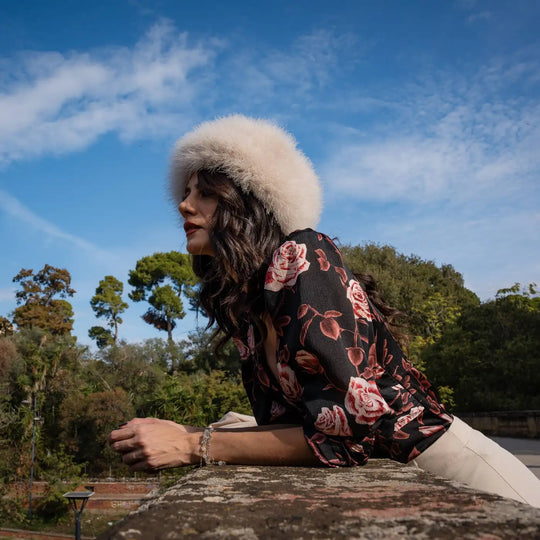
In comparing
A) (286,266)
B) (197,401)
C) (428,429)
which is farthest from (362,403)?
(197,401)

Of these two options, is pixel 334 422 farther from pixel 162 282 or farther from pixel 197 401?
pixel 162 282

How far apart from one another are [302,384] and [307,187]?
89 centimetres

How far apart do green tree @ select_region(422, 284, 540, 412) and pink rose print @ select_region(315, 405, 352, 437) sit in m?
18.1

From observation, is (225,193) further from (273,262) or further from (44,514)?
(44,514)

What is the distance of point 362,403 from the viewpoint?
1504 mm

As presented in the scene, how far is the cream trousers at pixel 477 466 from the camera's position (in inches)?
67.2

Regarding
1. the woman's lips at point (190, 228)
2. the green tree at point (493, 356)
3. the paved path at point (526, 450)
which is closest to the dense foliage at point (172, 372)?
the green tree at point (493, 356)

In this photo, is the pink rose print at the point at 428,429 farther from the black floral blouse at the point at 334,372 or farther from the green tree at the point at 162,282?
the green tree at the point at 162,282

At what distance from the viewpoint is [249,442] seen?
1574mm

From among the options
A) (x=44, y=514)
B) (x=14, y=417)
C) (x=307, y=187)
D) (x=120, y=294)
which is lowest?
(x=44, y=514)

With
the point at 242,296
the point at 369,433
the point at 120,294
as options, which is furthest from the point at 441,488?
the point at 120,294

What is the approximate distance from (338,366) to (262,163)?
96 centimetres

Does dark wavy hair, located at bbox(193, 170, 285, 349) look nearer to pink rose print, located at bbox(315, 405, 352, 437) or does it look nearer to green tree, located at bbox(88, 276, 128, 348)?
pink rose print, located at bbox(315, 405, 352, 437)

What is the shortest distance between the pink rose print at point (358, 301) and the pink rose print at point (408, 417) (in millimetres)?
344
